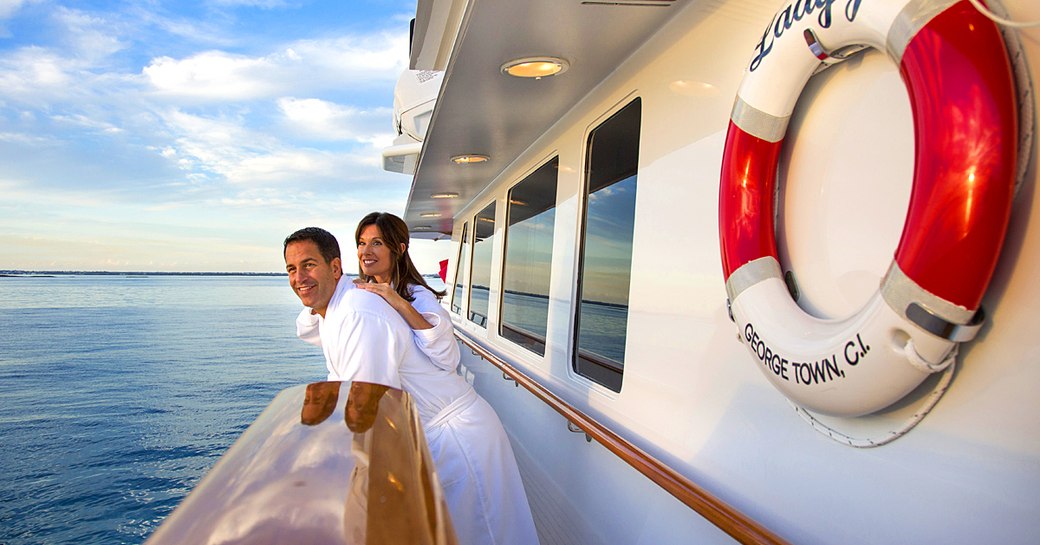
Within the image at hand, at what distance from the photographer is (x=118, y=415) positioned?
7.28 meters

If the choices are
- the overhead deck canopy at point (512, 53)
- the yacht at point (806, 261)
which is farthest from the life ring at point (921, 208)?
the overhead deck canopy at point (512, 53)

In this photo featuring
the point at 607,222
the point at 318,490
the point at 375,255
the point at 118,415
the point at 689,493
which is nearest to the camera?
the point at 318,490

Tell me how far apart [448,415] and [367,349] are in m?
0.38

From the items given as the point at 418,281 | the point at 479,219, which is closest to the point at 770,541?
the point at 418,281

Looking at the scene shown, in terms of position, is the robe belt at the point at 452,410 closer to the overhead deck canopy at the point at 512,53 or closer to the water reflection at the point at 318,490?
the water reflection at the point at 318,490

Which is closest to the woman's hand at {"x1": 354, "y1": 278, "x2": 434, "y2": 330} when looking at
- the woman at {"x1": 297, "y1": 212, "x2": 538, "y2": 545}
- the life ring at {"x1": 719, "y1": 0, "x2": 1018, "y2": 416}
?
the woman at {"x1": 297, "y1": 212, "x2": 538, "y2": 545}

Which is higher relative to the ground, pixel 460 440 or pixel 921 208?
pixel 921 208

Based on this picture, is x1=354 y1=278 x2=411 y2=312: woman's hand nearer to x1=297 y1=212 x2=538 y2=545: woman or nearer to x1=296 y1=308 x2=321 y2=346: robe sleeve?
x1=297 y1=212 x2=538 y2=545: woman

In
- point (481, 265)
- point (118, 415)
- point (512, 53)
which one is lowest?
point (118, 415)

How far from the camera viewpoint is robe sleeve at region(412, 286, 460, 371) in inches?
75.1

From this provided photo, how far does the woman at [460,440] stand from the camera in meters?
1.90

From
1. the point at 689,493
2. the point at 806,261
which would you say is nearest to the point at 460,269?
the point at 689,493

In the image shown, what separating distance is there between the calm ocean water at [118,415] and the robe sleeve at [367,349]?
2975 millimetres

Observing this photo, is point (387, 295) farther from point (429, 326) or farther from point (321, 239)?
point (321, 239)
